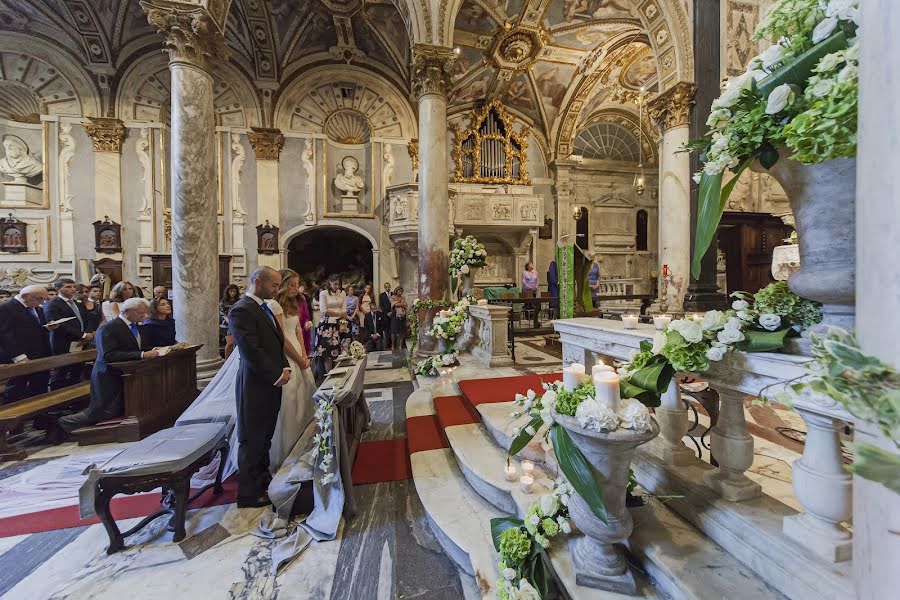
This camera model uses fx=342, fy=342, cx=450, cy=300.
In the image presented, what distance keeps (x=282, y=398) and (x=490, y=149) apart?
1109 cm

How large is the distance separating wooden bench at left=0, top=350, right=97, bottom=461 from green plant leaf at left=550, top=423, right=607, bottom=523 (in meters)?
4.95

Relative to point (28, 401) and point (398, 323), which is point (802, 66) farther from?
point (398, 323)

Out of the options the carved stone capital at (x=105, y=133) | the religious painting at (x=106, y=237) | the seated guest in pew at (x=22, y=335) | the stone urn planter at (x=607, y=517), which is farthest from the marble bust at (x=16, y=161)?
the stone urn planter at (x=607, y=517)

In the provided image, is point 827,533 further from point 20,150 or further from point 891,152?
point 20,150

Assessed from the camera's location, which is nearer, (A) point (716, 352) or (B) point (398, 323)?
(A) point (716, 352)

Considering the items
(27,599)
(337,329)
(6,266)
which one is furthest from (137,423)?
(6,266)

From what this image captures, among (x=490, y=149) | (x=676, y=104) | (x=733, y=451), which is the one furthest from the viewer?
(x=490, y=149)

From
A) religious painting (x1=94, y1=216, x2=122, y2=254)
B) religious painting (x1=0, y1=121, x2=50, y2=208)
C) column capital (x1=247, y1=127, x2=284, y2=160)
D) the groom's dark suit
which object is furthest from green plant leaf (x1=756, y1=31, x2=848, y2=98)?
religious painting (x1=0, y1=121, x2=50, y2=208)

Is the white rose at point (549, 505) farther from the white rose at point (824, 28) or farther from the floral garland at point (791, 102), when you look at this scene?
the white rose at point (824, 28)

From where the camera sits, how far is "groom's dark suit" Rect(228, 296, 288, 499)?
244 centimetres

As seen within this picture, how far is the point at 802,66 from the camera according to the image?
104 centimetres

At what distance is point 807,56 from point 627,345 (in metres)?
1.32

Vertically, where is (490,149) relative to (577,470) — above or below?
above

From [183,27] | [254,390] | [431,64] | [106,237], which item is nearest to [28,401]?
[254,390]
